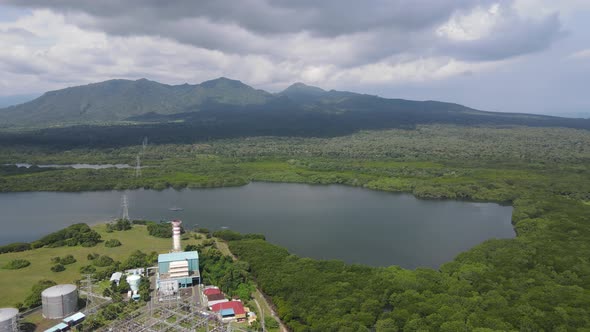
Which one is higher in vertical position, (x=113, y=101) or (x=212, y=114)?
(x=113, y=101)

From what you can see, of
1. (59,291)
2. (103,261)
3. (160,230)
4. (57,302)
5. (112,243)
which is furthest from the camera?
(160,230)

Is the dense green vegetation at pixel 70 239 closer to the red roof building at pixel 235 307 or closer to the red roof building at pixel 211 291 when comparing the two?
the red roof building at pixel 211 291

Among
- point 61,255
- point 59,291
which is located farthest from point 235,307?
point 61,255

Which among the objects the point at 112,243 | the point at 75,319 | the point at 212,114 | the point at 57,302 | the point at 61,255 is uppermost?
the point at 212,114

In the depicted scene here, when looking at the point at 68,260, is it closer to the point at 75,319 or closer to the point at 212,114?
the point at 75,319

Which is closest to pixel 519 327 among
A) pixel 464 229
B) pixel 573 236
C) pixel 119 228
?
pixel 573 236
